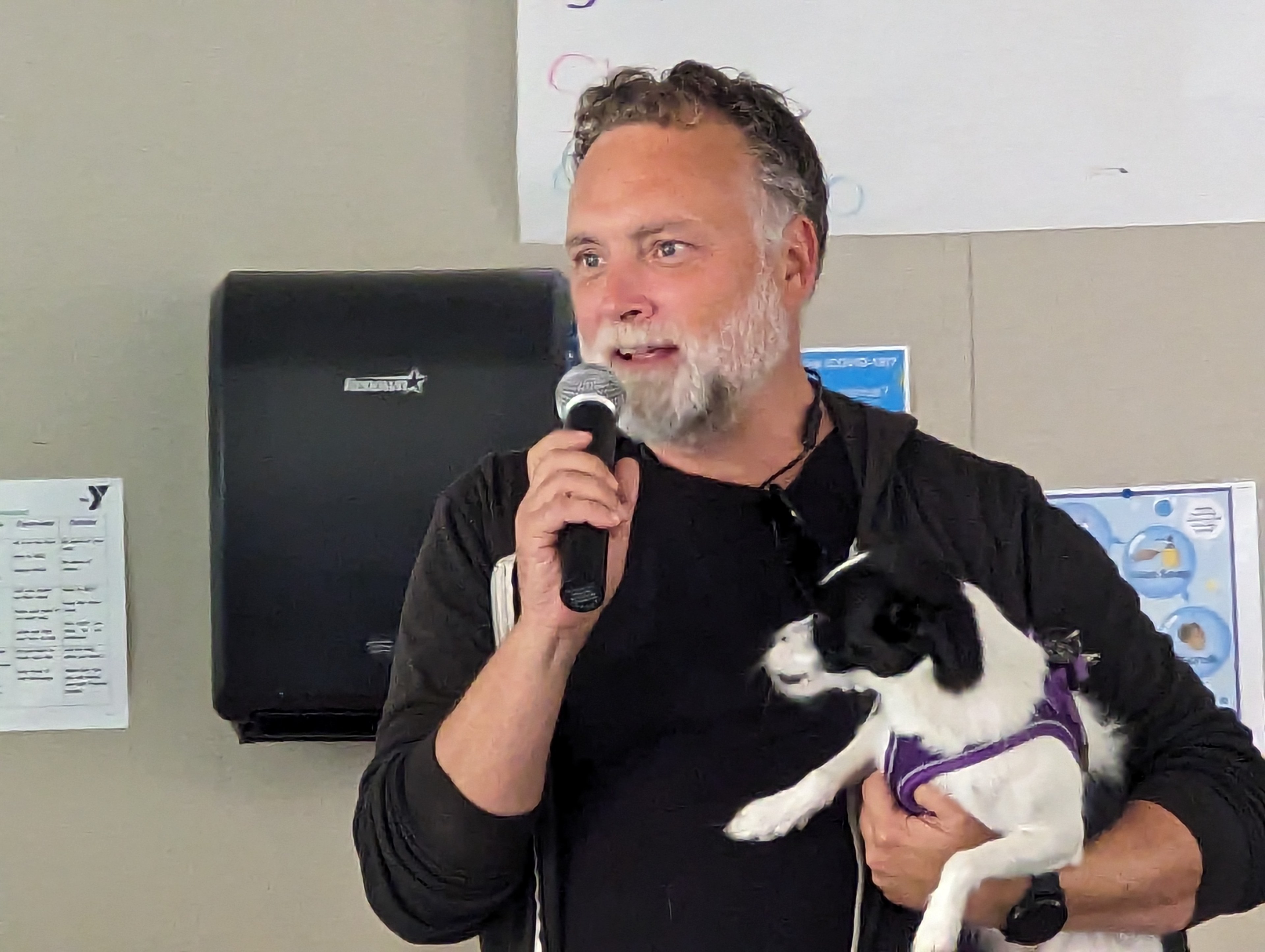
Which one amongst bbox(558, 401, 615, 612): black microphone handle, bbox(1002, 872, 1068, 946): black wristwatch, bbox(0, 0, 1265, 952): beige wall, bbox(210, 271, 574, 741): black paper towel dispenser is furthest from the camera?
bbox(0, 0, 1265, 952): beige wall

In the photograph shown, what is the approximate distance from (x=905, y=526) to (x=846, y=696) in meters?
0.16

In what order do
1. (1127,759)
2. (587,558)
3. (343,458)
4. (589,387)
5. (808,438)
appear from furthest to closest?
(343,458) < (808,438) < (1127,759) < (589,387) < (587,558)

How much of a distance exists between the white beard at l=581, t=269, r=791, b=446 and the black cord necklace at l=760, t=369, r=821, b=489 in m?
0.05

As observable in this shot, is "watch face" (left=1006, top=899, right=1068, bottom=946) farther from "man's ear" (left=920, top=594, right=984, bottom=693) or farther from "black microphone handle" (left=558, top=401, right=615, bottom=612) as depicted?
"black microphone handle" (left=558, top=401, right=615, bottom=612)

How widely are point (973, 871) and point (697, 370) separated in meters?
0.42

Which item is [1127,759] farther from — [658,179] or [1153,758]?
[658,179]

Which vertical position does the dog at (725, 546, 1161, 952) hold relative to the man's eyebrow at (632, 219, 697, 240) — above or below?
below

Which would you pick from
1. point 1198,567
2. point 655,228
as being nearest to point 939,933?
point 655,228

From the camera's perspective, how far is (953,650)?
0.83 m

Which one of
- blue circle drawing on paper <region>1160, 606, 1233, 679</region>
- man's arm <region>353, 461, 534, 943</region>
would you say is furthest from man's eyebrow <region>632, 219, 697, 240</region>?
blue circle drawing on paper <region>1160, 606, 1233, 679</region>

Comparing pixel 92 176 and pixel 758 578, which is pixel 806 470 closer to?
pixel 758 578

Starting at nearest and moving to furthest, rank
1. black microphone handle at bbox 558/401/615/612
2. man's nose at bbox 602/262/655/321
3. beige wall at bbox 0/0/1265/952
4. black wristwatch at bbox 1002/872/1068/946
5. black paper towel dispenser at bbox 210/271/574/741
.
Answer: black microphone handle at bbox 558/401/615/612
black wristwatch at bbox 1002/872/1068/946
man's nose at bbox 602/262/655/321
black paper towel dispenser at bbox 210/271/574/741
beige wall at bbox 0/0/1265/952

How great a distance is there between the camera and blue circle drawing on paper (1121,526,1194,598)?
55.6 inches

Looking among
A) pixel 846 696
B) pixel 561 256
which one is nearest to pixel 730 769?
pixel 846 696
